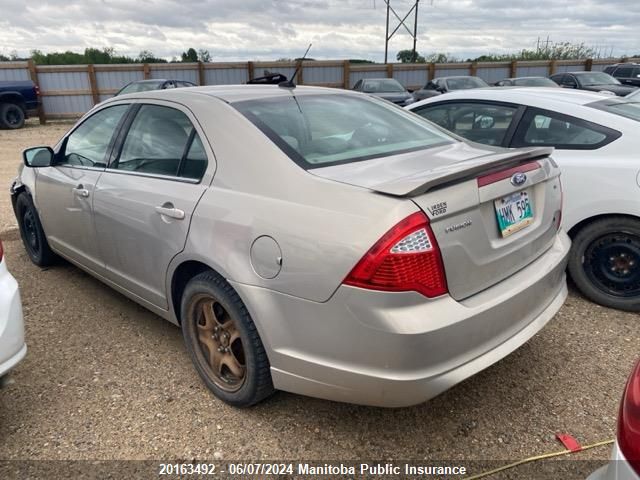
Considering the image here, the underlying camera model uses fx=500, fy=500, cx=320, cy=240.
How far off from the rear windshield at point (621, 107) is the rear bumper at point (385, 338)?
7.49 feet

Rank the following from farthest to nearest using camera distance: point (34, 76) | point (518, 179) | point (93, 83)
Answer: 1. point (93, 83)
2. point (34, 76)
3. point (518, 179)

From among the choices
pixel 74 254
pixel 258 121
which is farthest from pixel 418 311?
pixel 74 254

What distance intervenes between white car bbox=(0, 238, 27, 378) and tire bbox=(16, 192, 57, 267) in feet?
6.78

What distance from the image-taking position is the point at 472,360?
207cm

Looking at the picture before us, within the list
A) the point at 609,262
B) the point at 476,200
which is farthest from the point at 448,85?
the point at 476,200

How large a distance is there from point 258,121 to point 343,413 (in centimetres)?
156

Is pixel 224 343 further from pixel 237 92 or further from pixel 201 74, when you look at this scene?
pixel 201 74

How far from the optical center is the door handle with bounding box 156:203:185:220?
257cm

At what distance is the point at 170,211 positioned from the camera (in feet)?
Answer: 8.62

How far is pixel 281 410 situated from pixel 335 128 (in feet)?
5.04

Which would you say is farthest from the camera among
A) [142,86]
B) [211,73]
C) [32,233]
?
[211,73]

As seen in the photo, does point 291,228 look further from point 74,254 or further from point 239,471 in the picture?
point 74,254

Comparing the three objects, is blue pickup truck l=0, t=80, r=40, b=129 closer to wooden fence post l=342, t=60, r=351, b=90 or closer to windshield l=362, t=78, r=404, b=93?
windshield l=362, t=78, r=404, b=93

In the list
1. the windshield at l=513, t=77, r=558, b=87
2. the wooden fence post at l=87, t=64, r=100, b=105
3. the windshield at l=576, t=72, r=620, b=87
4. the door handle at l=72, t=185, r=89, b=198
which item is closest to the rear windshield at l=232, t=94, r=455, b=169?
the door handle at l=72, t=185, r=89, b=198
